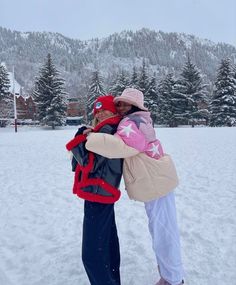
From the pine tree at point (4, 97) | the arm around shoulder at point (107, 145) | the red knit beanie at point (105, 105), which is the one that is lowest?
the pine tree at point (4, 97)

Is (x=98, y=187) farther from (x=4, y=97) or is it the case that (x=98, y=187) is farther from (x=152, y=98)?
(x=4, y=97)

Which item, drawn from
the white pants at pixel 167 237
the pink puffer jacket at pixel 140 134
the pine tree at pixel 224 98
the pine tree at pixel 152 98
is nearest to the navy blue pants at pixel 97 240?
the white pants at pixel 167 237

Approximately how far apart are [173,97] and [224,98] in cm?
666

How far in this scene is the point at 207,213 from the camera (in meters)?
4.83

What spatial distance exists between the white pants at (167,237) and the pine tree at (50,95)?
1532 inches

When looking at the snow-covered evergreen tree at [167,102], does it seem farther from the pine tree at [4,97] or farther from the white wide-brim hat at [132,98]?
the white wide-brim hat at [132,98]

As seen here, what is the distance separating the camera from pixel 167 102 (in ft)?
141

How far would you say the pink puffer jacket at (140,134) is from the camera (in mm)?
2252

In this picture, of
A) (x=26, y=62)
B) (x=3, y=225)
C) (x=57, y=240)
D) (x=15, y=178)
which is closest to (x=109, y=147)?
(x=57, y=240)

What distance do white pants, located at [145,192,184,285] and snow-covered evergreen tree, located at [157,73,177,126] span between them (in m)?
40.2

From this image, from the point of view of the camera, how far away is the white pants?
101 inches

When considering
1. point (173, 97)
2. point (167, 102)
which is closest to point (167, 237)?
point (173, 97)

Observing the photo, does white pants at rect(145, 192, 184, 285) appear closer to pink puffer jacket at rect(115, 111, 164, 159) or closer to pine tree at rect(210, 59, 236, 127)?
pink puffer jacket at rect(115, 111, 164, 159)

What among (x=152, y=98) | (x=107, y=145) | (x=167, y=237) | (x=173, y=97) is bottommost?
(x=152, y=98)
